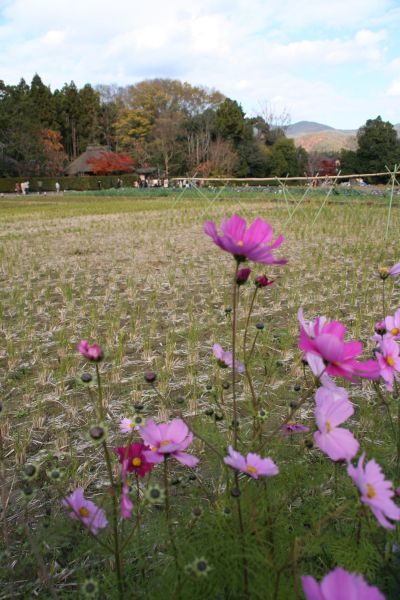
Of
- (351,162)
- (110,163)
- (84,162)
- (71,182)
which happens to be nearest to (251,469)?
(351,162)

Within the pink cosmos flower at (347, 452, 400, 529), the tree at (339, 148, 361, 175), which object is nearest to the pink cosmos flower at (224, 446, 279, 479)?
the pink cosmos flower at (347, 452, 400, 529)

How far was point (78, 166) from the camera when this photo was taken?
32.9 metres

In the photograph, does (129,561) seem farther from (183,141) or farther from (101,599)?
(183,141)

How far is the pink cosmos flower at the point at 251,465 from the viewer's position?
0.54 m

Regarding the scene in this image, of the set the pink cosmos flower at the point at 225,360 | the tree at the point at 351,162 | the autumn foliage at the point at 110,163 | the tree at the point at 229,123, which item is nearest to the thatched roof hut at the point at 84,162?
the autumn foliage at the point at 110,163

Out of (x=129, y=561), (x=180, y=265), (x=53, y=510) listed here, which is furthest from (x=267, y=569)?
(x=180, y=265)

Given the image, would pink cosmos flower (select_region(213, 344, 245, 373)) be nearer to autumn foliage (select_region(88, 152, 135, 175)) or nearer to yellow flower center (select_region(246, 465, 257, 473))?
yellow flower center (select_region(246, 465, 257, 473))

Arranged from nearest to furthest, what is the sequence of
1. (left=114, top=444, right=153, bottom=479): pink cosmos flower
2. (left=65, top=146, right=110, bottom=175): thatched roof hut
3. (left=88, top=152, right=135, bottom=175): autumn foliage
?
(left=114, top=444, right=153, bottom=479): pink cosmos flower < (left=88, top=152, right=135, bottom=175): autumn foliage < (left=65, top=146, right=110, bottom=175): thatched roof hut

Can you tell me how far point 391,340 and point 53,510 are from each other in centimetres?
96

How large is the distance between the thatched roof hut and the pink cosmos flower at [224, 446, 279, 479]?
33.8 metres

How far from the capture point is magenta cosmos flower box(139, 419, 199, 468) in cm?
Result: 63

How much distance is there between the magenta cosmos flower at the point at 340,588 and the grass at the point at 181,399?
0.52 ft

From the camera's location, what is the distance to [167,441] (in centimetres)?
67

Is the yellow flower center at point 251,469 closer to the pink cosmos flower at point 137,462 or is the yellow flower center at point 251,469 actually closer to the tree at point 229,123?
the pink cosmos flower at point 137,462
